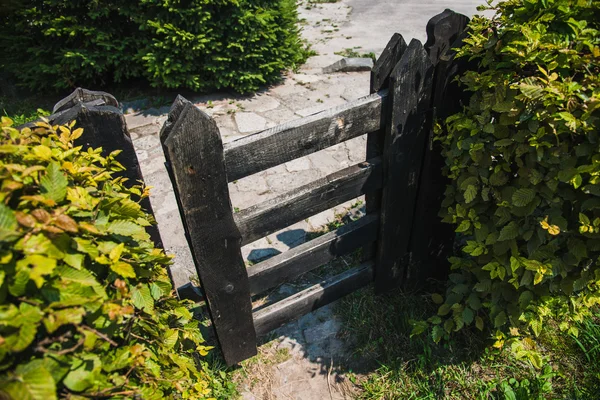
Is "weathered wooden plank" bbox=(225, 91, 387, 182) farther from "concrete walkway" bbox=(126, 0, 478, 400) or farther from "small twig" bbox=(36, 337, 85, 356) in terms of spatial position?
"concrete walkway" bbox=(126, 0, 478, 400)

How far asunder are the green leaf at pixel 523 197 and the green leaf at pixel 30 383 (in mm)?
1872

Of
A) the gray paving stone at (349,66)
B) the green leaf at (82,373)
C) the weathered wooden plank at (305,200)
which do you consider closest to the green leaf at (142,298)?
the green leaf at (82,373)

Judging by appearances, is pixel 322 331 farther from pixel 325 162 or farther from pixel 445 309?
pixel 325 162

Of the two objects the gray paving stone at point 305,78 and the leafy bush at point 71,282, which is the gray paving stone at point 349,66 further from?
the leafy bush at point 71,282

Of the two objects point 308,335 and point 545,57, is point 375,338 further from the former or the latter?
point 545,57

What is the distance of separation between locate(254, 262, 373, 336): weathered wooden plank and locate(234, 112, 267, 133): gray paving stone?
240 centimetres

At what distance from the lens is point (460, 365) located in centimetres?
262

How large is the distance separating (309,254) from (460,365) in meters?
1.11

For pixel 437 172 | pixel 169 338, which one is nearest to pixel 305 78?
pixel 437 172

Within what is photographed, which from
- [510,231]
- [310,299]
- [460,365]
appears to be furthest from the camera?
[310,299]

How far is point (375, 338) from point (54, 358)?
2061mm

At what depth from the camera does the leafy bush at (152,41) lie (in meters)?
4.92

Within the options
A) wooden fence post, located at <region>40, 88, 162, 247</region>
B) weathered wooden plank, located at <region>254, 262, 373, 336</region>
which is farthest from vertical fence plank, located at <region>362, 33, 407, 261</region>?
wooden fence post, located at <region>40, 88, 162, 247</region>

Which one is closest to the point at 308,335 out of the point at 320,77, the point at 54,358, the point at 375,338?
the point at 375,338
